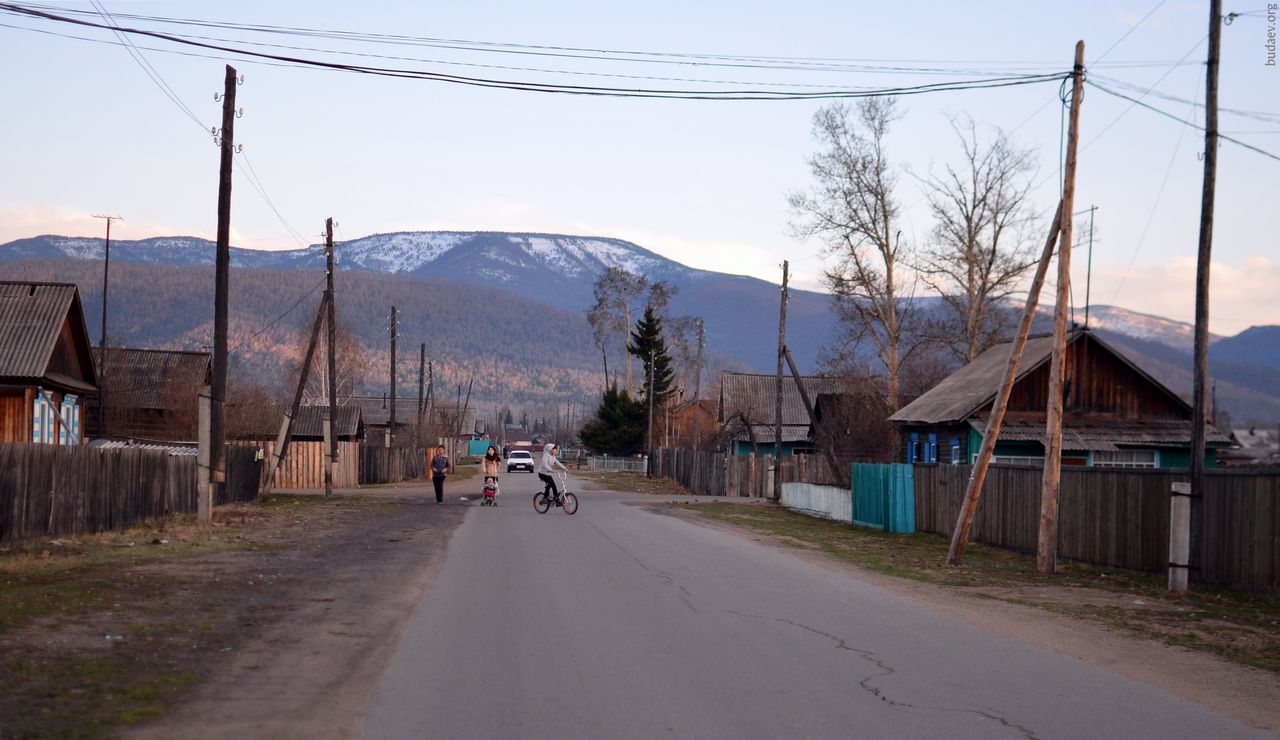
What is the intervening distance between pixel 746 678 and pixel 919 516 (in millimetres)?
20682

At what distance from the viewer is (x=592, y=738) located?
7133mm

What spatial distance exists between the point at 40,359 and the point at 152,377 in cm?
2653

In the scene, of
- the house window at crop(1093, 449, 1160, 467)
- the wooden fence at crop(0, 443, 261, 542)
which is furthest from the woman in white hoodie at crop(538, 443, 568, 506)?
the house window at crop(1093, 449, 1160, 467)

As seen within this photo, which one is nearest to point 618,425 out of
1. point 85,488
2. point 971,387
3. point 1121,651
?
point 971,387

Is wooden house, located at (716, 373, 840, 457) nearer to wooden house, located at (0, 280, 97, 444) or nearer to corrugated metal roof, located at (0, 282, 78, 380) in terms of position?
wooden house, located at (0, 280, 97, 444)

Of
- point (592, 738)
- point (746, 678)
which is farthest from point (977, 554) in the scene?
point (592, 738)

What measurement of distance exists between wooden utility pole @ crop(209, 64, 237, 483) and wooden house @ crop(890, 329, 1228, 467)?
2062cm

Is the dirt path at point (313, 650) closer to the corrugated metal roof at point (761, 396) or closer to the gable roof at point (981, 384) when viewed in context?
the gable roof at point (981, 384)

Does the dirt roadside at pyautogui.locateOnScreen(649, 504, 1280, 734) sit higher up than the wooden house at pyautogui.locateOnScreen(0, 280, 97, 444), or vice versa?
the wooden house at pyautogui.locateOnScreen(0, 280, 97, 444)

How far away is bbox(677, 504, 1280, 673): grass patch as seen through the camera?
497 inches

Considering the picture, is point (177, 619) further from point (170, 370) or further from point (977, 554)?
point (170, 370)

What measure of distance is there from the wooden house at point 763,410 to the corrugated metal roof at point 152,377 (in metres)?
28.6

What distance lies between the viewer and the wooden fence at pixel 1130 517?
16.4 meters

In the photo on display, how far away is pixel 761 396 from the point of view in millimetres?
79812
